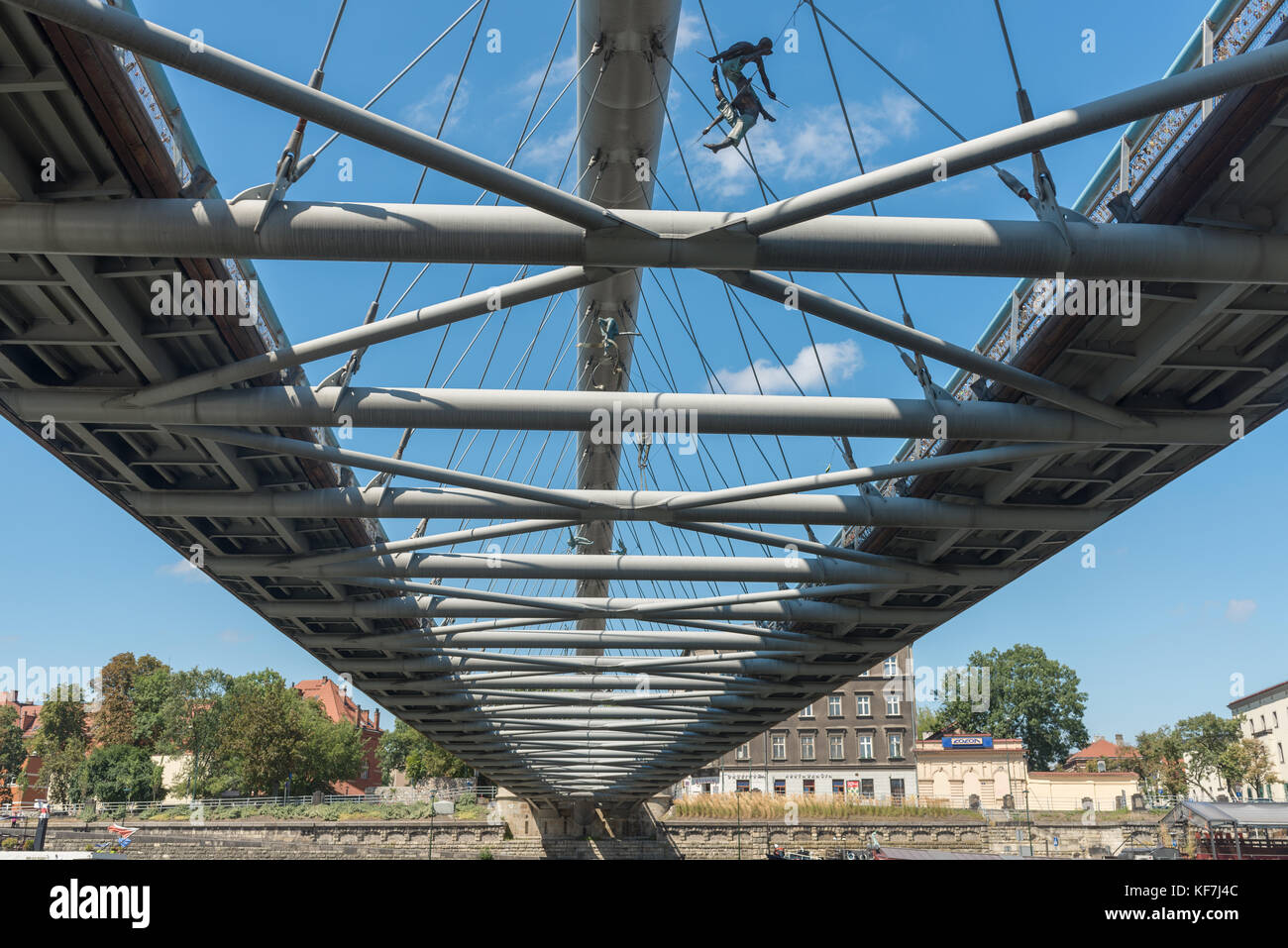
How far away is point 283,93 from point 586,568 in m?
15.2

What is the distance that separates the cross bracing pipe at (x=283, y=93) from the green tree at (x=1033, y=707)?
12756cm

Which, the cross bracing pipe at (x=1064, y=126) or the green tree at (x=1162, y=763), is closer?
the cross bracing pipe at (x=1064, y=126)

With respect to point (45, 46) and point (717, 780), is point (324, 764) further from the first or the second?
point (45, 46)

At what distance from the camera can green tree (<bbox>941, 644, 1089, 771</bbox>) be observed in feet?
414

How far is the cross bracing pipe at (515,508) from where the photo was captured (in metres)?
19.9

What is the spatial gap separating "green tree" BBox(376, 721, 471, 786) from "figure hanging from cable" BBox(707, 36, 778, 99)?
100666mm

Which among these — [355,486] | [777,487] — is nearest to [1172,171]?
[777,487]

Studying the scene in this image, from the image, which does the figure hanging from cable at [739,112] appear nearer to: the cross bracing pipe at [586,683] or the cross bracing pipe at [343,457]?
the cross bracing pipe at [343,457]

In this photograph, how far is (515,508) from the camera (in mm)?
20094

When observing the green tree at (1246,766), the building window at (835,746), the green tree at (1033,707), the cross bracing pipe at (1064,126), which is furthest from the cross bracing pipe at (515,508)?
the green tree at (1033,707)

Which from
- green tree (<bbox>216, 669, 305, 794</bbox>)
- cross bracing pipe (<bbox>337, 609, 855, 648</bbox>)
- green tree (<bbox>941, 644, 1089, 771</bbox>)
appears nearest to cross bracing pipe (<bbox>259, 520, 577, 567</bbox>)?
cross bracing pipe (<bbox>337, 609, 855, 648</bbox>)

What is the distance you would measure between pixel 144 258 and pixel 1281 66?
12324 millimetres

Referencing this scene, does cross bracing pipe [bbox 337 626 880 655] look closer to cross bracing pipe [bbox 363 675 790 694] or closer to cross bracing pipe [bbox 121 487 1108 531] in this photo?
cross bracing pipe [bbox 363 675 790 694]

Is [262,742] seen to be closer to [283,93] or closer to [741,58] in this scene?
[741,58]
